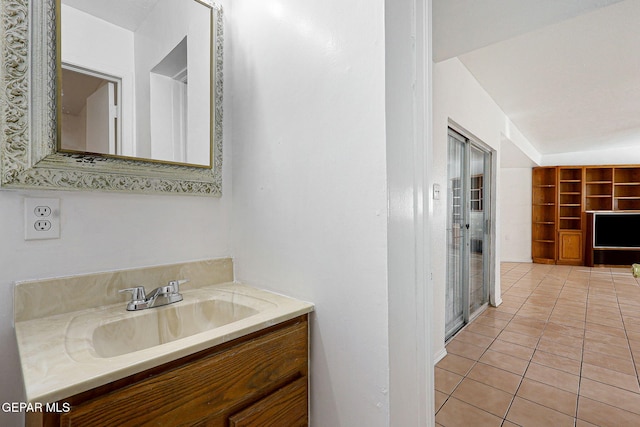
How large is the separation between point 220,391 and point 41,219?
2.56ft

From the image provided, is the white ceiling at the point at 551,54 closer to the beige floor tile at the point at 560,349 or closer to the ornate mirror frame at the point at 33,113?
the ornate mirror frame at the point at 33,113

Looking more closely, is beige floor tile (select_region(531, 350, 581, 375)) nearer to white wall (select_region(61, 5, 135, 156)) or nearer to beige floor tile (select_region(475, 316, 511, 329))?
beige floor tile (select_region(475, 316, 511, 329))

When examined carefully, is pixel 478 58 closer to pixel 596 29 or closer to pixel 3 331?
pixel 596 29

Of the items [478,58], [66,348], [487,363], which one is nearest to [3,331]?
[66,348]

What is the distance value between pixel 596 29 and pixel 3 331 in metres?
3.54

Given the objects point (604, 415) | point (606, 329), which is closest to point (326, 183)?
point (604, 415)

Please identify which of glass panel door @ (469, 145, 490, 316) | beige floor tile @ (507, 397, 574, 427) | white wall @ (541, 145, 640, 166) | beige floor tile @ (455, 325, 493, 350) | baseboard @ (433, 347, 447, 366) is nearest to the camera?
beige floor tile @ (507, 397, 574, 427)

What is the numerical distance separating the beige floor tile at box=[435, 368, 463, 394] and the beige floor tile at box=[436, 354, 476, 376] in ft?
0.19

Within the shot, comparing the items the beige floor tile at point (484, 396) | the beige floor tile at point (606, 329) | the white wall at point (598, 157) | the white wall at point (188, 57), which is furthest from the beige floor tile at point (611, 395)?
the white wall at point (598, 157)

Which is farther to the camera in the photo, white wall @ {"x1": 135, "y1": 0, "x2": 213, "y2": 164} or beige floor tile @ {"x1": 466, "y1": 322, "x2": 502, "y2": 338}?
beige floor tile @ {"x1": 466, "y1": 322, "x2": 502, "y2": 338}

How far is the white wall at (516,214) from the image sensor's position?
689 cm

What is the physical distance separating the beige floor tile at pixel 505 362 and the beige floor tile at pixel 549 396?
0.16 metres

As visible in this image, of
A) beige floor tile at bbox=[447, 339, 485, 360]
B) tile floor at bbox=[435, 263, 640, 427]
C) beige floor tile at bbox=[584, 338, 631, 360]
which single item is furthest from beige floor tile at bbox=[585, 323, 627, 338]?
beige floor tile at bbox=[447, 339, 485, 360]

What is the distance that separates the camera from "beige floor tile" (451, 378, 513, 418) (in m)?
1.77
